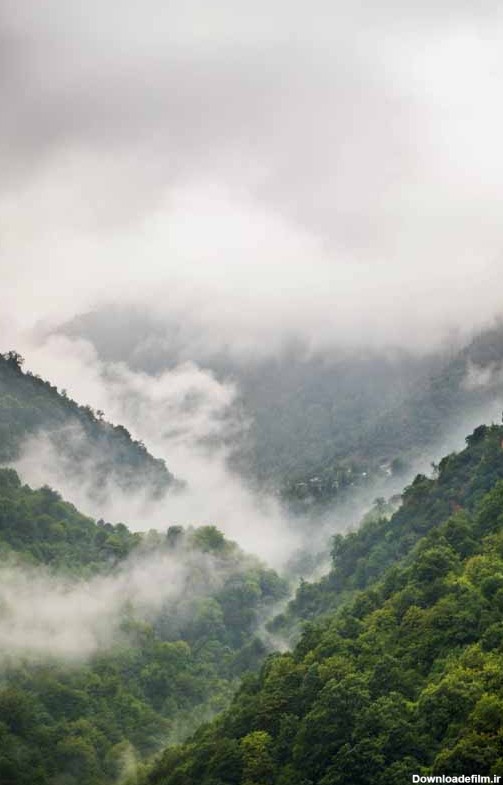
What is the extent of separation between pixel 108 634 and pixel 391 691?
233 feet

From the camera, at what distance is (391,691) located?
75625mm

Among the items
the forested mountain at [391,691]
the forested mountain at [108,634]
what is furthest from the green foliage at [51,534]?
the forested mountain at [391,691]

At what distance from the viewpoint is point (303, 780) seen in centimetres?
7150

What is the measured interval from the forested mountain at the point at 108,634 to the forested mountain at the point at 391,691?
20576 millimetres

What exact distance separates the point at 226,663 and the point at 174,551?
31.3 m

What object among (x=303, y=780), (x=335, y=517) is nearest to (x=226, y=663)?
(x=335, y=517)

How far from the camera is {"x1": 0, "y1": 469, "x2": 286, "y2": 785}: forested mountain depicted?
111 metres

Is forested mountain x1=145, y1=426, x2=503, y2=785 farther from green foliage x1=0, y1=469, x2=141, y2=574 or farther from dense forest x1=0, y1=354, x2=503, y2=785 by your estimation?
green foliage x1=0, y1=469, x2=141, y2=574

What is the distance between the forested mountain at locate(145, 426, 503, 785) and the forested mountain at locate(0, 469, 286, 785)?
2058cm

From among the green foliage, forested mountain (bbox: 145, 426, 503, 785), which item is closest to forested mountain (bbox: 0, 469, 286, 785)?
the green foliage

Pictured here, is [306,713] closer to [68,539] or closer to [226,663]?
[226,663]

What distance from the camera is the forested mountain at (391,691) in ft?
217

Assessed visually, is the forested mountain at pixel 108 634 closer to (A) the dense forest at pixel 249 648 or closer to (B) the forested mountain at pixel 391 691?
(A) the dense forest at pixel 249 648

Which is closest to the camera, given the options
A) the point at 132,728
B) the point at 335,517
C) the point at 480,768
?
the point at 480,768
